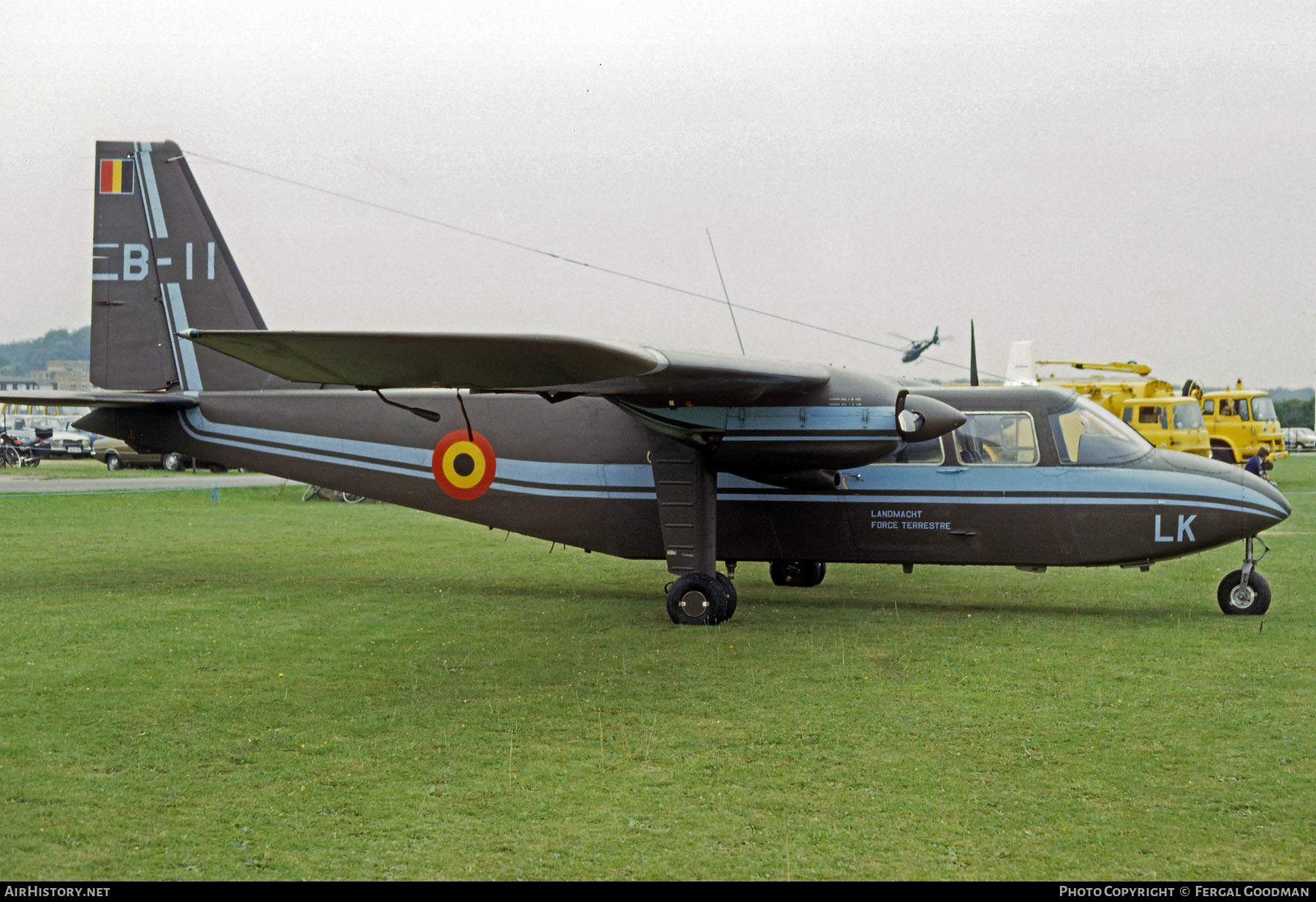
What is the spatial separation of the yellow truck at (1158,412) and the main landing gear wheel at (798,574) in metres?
22.7

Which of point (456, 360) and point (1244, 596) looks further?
point (1244, 596)

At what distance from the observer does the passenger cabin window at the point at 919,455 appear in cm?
1191

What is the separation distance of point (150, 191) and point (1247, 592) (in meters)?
13.8

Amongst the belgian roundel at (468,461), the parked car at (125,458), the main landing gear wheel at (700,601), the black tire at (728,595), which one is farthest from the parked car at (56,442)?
the black tire at (728,595)

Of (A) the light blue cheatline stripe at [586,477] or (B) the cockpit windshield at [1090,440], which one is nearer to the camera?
(A) the light blue cheatline stripe at [586,477]

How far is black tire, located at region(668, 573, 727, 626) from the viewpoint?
11.0 metres

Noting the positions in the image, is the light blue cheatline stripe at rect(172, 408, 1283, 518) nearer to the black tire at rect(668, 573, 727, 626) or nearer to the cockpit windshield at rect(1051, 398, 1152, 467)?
the cockpit windshield at rect(1051, 398, 1152, 467)

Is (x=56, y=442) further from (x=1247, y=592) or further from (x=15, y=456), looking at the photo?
(x=1247, y=592)

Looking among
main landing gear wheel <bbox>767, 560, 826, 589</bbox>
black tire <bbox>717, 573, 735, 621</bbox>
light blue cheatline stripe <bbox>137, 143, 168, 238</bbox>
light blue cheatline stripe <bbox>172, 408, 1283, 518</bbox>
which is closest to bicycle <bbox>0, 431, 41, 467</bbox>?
light blue cheatline stripe <bbox>137, 143, 168, 238</bbox>

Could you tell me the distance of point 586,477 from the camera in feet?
41.3

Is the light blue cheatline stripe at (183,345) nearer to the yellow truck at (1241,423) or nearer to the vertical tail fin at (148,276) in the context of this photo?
the vertical tail fin at (148,276)

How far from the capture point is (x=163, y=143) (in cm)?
1411

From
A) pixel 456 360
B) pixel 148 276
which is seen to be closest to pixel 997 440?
pixel 456 360

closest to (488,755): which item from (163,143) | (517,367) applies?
(517,367)
